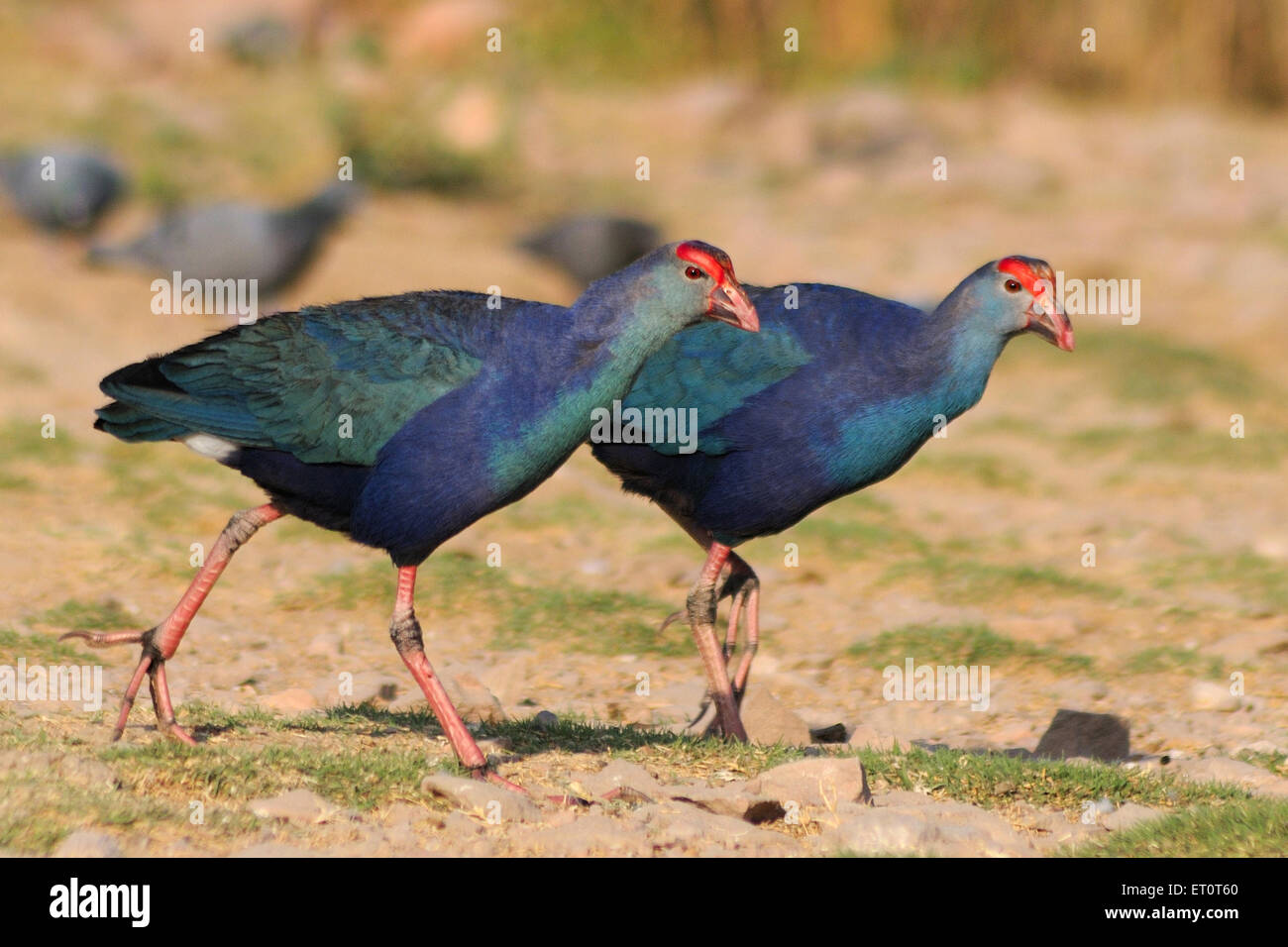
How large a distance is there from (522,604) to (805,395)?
2393mm

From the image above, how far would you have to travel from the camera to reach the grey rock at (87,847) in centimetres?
400

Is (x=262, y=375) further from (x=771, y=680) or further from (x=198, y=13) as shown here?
(x=198, y=13)

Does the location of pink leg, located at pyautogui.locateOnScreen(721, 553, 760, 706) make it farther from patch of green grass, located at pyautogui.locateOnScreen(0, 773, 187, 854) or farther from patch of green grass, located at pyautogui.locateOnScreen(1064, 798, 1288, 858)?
patch of green grass, located at pyautogui.locateOnScreen(0, 773, 187, 854)

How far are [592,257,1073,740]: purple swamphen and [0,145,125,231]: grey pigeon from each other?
8209 mm

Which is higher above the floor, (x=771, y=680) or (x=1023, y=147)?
(x=1023, y=147)

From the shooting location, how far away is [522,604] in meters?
7.54

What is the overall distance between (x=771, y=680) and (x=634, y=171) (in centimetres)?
1047

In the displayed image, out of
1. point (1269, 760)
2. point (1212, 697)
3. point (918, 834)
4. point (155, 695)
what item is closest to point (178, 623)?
point (155, 695)

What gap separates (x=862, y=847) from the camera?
435cm

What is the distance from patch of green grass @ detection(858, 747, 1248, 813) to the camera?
504cm

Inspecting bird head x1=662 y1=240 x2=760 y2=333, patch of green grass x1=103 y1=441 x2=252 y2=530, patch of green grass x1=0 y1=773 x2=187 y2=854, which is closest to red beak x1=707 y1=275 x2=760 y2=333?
bird head x1=662 y1=240 x2=760 y2=333

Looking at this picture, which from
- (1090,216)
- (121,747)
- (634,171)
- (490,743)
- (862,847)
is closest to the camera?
(862,847)

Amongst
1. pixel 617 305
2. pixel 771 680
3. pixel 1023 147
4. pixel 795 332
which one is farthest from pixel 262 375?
pixel 1023 147

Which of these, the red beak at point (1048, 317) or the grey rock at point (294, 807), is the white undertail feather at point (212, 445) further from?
the red beak at point (1048, 317)
